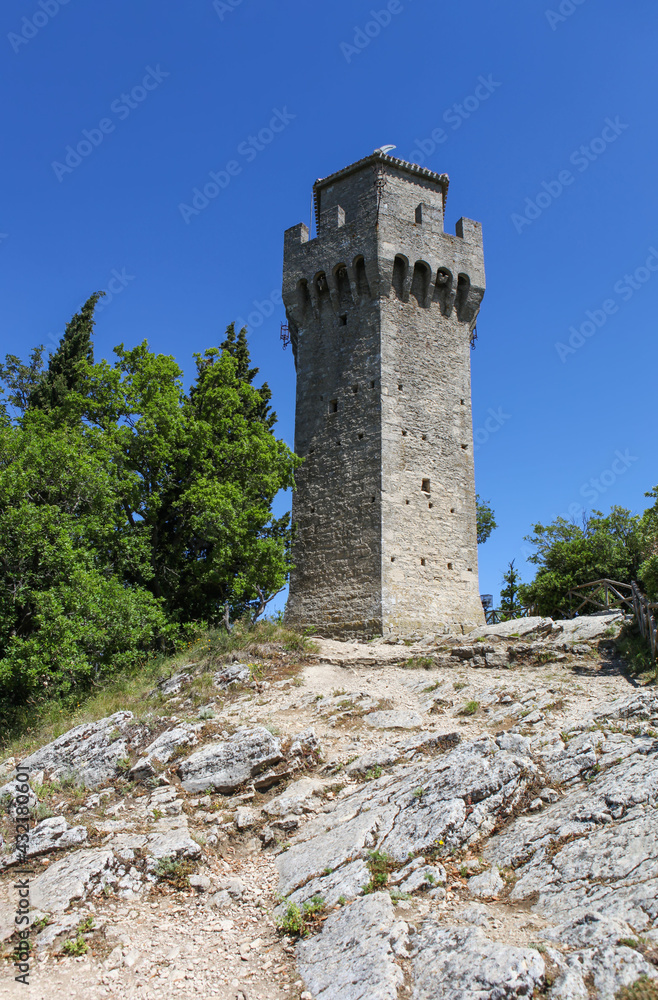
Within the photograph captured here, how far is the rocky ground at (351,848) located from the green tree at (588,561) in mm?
11082

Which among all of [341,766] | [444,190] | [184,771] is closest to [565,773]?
[341,766]

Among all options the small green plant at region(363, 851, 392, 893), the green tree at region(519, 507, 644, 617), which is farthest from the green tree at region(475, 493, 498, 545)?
the small green plant at region(363, 851, 392, 893)

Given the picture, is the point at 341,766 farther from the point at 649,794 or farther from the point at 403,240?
the point at 403,240

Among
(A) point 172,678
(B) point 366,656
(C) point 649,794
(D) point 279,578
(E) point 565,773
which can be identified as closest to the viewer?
(C) point 649,794

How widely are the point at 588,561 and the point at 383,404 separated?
997cm

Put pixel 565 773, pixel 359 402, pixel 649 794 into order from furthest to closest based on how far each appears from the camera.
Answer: pixel 359 402 → pixel 565 773 → pixel 649 794

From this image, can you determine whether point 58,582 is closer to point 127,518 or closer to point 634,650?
point 127,518

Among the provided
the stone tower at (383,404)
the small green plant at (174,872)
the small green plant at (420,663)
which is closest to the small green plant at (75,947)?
the small green plant at (174,872)

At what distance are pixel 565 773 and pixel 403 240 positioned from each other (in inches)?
631

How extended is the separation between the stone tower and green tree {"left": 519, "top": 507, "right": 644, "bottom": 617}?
5573 mm

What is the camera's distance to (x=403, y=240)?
64.3ft

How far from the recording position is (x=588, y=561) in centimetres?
2305

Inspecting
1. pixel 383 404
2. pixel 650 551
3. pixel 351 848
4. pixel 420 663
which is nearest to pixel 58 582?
pixel 420 663

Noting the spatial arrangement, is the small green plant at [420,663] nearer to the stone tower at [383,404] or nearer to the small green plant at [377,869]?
the stone tower at [383,404]
